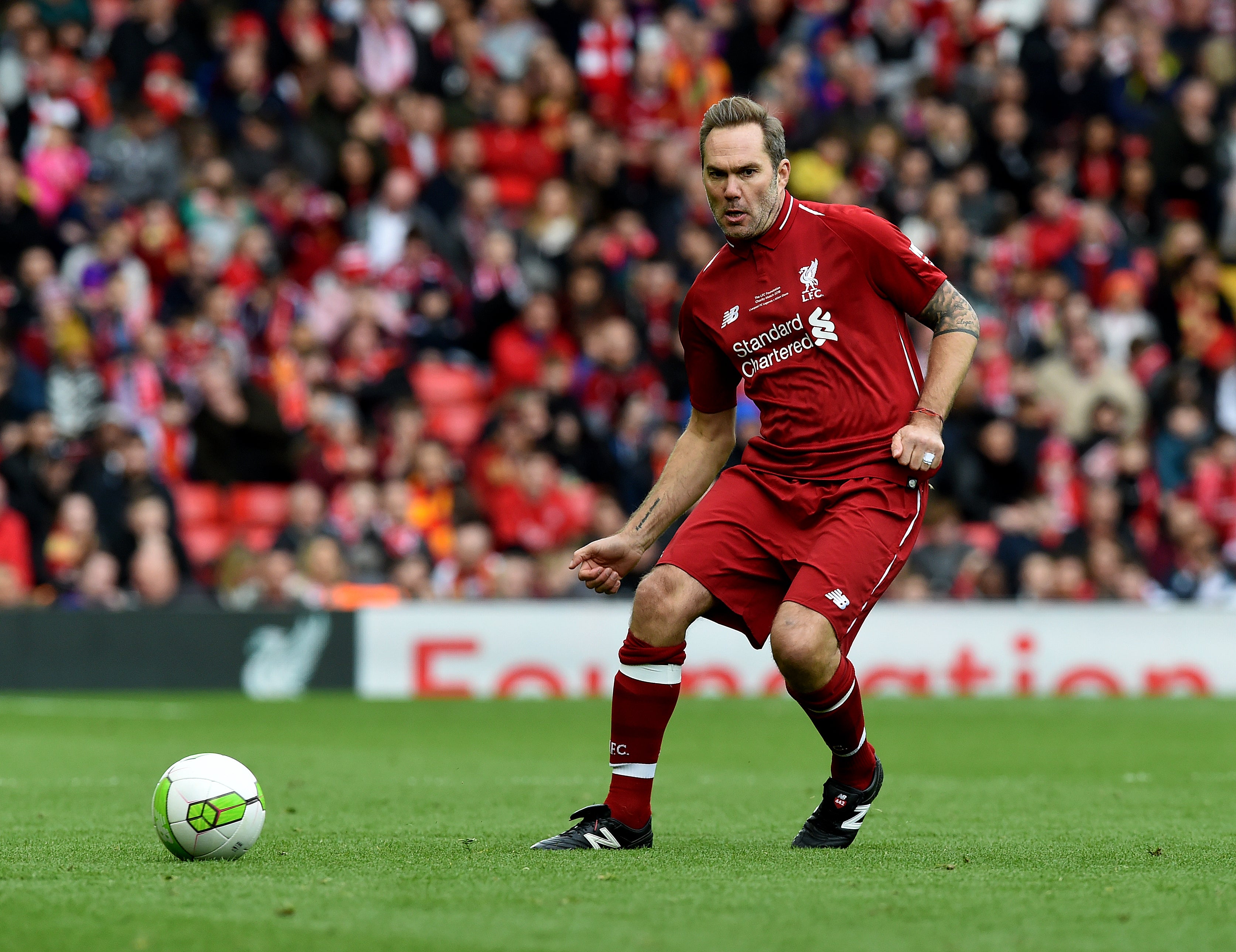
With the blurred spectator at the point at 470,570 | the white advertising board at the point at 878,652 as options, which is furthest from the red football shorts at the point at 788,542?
the blurred spectator at the point at 470,570

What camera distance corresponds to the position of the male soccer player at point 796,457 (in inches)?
234

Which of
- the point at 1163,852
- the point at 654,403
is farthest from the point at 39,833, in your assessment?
the point at 654,403

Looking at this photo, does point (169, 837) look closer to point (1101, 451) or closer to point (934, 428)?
point (934, 428)

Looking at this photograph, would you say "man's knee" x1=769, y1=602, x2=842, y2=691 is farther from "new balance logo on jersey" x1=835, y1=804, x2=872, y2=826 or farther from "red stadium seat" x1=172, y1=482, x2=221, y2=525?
"red stadium seat" x1=172, y1=482, x2=221, y2=525

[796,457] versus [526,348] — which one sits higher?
[796,457]

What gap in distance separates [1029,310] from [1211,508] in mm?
2638

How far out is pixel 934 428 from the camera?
5914 millimetres

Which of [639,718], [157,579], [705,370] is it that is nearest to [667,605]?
[639,718]

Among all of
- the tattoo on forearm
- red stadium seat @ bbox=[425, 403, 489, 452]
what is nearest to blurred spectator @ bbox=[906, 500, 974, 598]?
red stadium seat @ bbox=[425, 403, 489, 452]

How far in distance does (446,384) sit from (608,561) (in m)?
10.8

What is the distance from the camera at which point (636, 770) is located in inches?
238

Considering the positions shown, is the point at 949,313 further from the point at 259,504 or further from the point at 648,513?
the point at 259,504

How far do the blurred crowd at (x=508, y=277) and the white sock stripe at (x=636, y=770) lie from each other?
353 inches

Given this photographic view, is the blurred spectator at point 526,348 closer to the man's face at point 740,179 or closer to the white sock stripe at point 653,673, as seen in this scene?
the man's face at point 740,179
